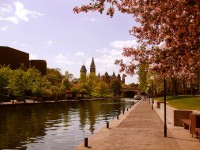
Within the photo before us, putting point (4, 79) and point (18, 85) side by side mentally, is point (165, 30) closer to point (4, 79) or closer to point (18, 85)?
point (18, 85)

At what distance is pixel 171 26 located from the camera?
1044cm

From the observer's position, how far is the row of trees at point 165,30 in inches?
369

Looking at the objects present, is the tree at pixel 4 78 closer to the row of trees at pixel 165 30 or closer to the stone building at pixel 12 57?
the stone building at pixel 12 57

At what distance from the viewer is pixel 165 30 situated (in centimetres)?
1092

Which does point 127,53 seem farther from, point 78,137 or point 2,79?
point 2,79

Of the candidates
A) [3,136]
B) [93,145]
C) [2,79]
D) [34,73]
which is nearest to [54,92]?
[34,73]

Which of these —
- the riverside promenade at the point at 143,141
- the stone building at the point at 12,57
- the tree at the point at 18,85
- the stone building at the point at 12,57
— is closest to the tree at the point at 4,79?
the tree at the point at 18,85

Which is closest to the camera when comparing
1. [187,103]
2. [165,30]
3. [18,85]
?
[165,30]

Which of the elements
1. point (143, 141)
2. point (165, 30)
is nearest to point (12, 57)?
point (143, 141)

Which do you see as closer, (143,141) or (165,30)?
(165,30)

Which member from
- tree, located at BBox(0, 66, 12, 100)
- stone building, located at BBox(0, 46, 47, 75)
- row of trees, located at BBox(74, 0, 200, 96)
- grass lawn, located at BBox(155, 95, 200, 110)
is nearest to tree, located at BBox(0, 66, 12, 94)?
tree, located at BBox(0, 66, 12, 100)

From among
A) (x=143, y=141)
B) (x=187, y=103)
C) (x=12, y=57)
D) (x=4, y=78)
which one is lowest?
(x=143, y=141)

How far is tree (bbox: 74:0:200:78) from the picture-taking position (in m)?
9.37

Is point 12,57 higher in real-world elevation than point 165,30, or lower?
higher
